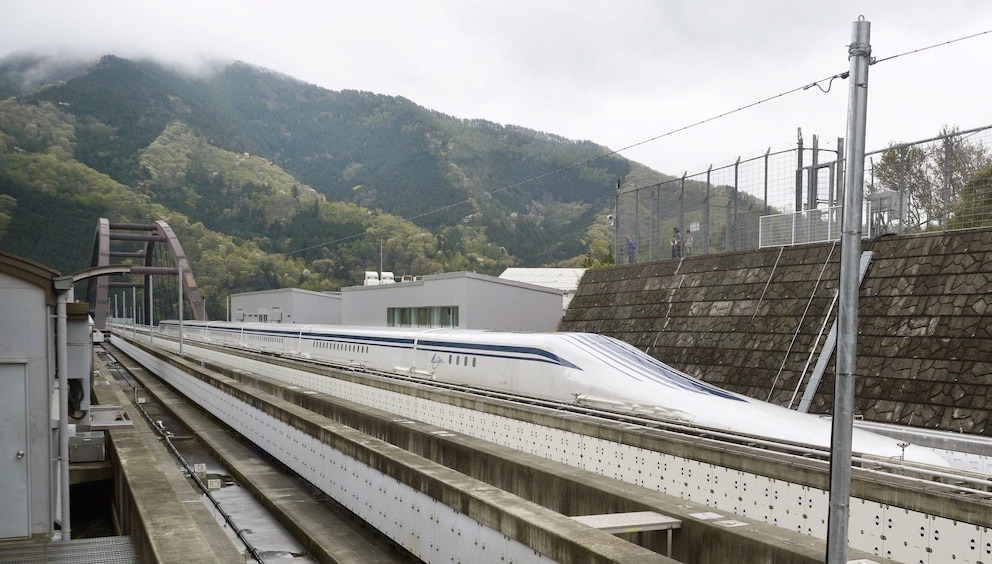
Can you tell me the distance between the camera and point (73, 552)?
8.69 meters

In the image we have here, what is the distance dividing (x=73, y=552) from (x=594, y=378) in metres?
10.7

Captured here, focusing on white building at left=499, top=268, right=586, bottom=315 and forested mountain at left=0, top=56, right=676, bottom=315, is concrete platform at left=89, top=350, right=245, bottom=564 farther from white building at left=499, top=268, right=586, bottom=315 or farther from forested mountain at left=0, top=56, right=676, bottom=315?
forested mountain at left=0, top=56, right=676, bottom=315

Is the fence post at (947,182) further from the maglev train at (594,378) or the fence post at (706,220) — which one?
the fence post at (706,220)

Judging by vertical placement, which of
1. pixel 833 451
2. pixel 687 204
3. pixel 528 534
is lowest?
pixel 528 534

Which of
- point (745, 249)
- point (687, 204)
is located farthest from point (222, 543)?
point (687, 204)

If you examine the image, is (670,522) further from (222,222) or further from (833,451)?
(222,222)

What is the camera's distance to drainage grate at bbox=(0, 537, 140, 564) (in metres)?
8.46

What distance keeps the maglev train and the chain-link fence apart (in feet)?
27.9

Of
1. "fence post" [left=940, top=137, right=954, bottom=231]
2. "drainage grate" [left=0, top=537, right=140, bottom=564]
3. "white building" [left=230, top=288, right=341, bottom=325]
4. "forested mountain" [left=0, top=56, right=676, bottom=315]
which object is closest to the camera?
"drainage grate" [left=0, top=537, right=140, bottom=564]

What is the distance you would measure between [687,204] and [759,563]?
24.8 meters

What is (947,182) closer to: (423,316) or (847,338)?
(847,338)

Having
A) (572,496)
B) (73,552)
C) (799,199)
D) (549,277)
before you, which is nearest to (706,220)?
(799,199)

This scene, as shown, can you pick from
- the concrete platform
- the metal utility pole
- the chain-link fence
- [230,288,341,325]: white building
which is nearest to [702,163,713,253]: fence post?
the chain-link fence

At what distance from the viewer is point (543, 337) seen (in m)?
19.2
